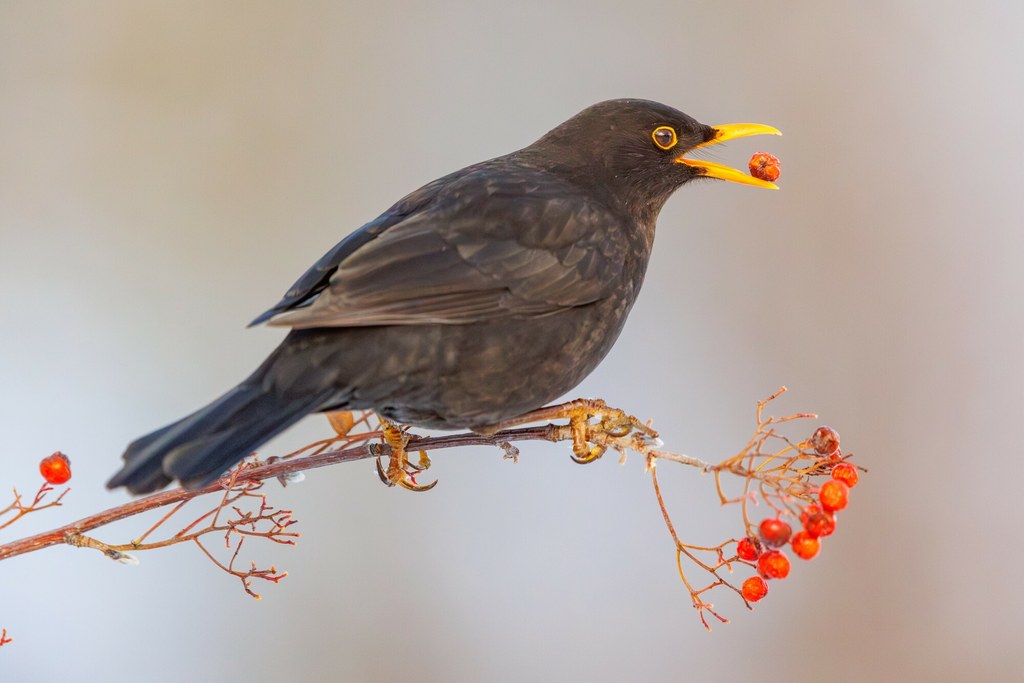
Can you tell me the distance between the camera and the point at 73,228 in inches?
209

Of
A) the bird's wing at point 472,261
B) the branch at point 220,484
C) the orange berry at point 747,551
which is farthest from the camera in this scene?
the bird's wing at point 472,261

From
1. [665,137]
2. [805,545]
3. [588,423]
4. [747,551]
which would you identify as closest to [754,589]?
[747,551]

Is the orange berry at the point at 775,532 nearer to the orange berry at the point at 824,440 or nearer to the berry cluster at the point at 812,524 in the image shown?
the berry cluster at the point at 812,524

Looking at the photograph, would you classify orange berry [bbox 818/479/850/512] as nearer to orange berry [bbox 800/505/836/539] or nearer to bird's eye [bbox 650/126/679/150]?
orange berry [bbox 800/505/836/539]

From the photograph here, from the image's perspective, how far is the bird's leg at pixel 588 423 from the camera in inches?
103

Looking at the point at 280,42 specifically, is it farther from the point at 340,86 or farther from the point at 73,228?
the point at 73,228

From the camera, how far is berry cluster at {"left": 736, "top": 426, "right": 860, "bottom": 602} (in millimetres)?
2082

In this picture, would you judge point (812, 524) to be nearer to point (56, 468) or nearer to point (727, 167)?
point (727, 167)

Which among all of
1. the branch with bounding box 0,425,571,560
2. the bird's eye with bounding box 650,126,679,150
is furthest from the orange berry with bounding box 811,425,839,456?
the bird's eye with bounding box 650,126,679,150

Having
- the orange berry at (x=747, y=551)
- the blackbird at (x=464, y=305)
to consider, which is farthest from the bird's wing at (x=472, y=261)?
the orange berry at (x=747, y=551)

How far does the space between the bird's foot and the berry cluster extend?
3.51ft

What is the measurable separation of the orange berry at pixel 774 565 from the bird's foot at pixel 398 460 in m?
1.07

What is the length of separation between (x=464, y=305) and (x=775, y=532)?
1005 millimetres

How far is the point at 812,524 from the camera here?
210 centimetres
